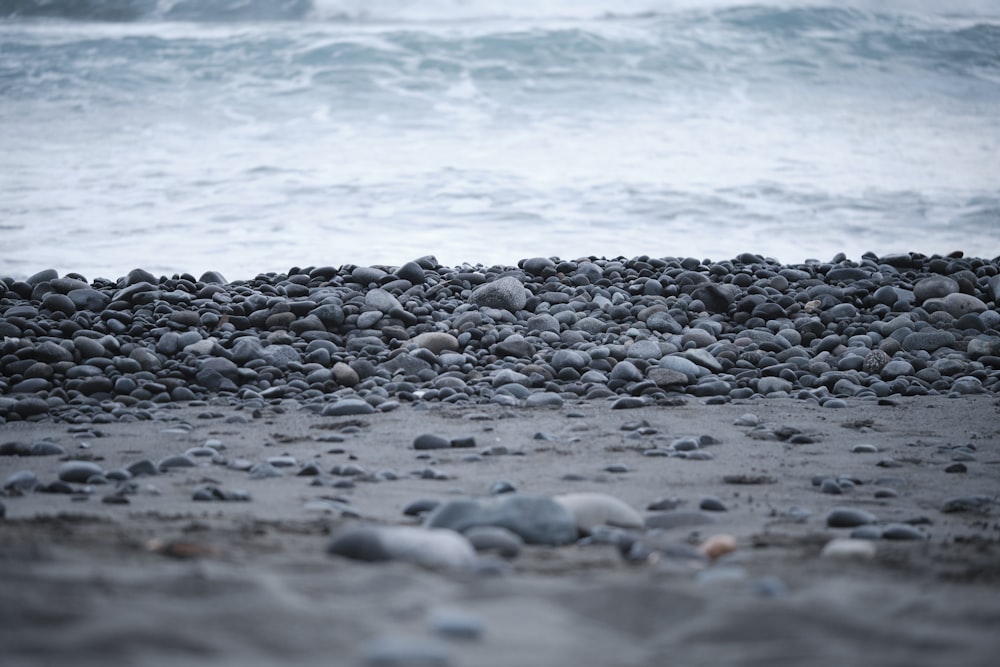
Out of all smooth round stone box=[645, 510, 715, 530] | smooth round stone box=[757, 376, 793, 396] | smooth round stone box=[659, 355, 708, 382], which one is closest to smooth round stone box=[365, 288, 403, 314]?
smooth round stone box=[659, 355, 708, 382]

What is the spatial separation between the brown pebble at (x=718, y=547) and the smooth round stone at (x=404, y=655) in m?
0.86

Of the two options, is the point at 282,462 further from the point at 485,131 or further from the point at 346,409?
the point at 485,131

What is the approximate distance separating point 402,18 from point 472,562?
16.3 metres

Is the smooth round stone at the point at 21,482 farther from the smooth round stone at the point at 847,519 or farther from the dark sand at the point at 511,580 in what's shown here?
the smooth round stone at the point at 847,519

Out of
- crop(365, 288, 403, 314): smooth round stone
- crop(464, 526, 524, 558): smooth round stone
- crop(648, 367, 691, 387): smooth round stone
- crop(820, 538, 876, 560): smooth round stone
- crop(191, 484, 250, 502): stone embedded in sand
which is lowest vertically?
crop(820, 538, 876, 560): smooth round stone

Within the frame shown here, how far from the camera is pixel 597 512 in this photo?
2.24 meters

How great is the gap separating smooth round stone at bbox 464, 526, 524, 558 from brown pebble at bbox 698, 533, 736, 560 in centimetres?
40

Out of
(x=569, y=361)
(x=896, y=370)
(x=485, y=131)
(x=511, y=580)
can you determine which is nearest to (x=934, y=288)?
(x=896, y=370)

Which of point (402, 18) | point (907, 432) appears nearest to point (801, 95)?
point (402, 18)

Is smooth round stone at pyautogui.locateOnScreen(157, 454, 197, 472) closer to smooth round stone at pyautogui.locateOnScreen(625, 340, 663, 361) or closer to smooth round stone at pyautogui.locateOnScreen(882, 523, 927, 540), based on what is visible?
smooth round stone at pyautogui.locateOnScreen(882, 523, 927, 540)

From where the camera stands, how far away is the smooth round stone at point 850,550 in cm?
191

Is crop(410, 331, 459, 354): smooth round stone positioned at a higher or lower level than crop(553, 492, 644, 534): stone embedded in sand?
higher

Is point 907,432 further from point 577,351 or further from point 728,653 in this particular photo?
point 728,653

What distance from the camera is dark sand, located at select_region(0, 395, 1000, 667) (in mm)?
1307
